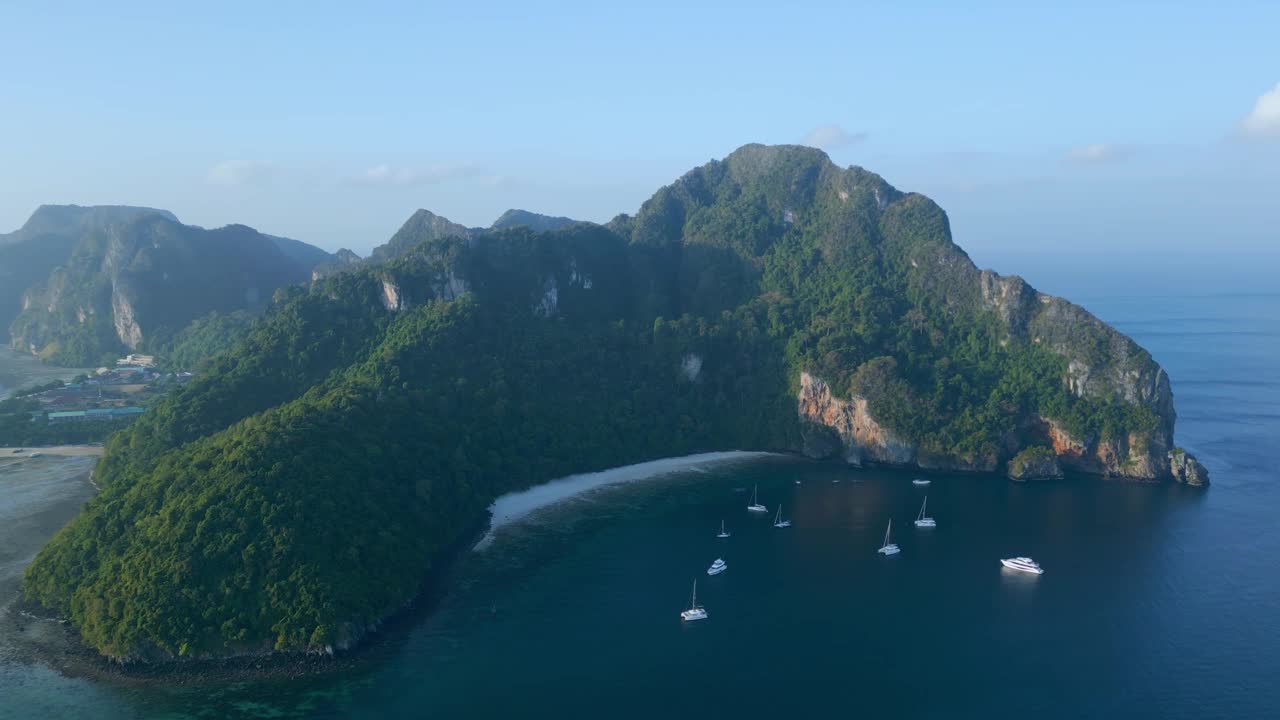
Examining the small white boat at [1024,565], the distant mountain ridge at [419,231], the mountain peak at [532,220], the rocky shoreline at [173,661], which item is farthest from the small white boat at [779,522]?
the mountain peak at [532,220]

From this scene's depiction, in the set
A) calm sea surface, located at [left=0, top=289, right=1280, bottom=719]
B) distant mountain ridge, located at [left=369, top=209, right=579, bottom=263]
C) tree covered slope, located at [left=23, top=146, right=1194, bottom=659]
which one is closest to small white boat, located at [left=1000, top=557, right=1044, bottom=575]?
calm sea surface, located at [left=0, top=289, right=1280, bottom=719]

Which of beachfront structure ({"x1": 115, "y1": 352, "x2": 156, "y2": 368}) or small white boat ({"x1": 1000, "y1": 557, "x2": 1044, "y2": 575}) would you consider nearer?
small white boat ({"x1": 1000, "y1": 557, "x2": 1044, "y2": 575})

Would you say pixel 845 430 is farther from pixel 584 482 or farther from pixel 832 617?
pixel 832 617

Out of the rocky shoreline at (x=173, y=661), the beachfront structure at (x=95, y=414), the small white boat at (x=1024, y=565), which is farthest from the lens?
the beachfront structure at (x=95, y=414)

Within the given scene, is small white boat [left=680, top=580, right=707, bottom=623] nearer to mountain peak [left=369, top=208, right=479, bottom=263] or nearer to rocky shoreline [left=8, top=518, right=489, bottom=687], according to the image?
rocky shoreline [left=8, top=518, right=489, bottom=687]

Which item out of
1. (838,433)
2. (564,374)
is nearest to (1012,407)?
(838,433)

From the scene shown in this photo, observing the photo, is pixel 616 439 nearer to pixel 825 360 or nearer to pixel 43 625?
pixel 825 360

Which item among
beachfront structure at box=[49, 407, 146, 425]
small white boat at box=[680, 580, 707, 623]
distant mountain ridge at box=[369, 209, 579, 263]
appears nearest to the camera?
small white boat at box=[680, 580, 707, 623]

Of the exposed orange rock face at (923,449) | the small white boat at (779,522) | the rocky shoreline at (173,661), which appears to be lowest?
the rocky shoreline at (173,661)

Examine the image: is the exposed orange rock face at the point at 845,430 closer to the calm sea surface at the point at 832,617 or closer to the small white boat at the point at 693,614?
the calm sea surface at the point at 832,617
